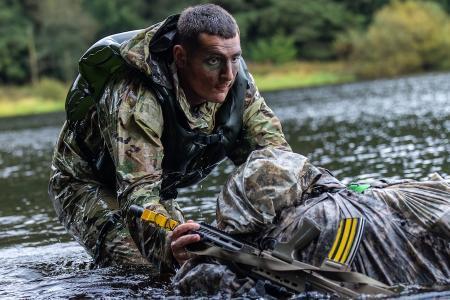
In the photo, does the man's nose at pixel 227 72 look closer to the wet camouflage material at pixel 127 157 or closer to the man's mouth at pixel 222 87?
the man's mouth at pixel 222 87

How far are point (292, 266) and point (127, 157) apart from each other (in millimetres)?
1564

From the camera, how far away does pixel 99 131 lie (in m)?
6.53

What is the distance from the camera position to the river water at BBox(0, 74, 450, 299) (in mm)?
6559

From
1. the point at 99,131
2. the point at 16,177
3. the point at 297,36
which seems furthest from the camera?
the point at 297,36

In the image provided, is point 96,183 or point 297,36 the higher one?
point 96,183

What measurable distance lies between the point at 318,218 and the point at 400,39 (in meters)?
78.1

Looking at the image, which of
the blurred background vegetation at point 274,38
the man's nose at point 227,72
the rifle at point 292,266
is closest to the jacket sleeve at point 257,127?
the man's nose at point 227,72

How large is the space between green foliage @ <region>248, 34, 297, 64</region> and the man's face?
9259cm

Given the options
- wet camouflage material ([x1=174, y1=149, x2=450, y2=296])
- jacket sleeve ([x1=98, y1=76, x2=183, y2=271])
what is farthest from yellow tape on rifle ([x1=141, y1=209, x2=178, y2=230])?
wet camouflage material ([x1=174, y1=149, x2=450, y2=296])

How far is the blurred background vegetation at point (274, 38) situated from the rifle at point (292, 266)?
70.9 metres

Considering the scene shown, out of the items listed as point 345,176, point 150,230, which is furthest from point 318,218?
point 345,176

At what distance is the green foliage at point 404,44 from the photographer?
79000mm

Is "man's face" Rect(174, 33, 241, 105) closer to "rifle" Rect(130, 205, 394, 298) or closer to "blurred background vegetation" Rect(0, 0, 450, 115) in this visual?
"rifle" Rect(130, 205, 394, 298)

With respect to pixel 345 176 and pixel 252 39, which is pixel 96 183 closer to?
pixel 345 176
